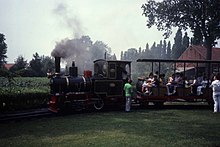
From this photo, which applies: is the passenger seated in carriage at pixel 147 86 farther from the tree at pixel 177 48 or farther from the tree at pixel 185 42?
the tree at pixel 185 42

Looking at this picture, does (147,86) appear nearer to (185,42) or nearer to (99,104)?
(99,104)

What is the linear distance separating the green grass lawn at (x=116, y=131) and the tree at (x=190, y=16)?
57.6 feet

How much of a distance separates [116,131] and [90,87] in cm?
566

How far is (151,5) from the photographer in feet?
99.6

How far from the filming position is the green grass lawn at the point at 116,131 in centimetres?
764

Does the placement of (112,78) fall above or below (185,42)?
below

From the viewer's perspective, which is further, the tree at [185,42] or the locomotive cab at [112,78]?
the tree at [185,42]

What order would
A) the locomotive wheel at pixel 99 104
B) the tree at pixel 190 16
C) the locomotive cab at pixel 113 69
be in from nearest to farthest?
the locomotive wheel at pixel 99 104 → the locomotive cab at pixel 113 69 → the tree at pixel 190 16

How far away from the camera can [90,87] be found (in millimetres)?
14430

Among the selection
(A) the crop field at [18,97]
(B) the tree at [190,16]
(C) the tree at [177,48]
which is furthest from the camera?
(C) the tree at [177,48]

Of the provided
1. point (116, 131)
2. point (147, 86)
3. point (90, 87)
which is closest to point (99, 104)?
point (90, 87)

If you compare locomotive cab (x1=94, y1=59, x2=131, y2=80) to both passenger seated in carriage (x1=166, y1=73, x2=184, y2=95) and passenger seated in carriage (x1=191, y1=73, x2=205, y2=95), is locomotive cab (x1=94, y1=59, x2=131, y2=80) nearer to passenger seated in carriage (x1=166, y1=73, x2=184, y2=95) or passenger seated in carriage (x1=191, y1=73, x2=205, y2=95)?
passenger seated in carriage (x1=166, y1=73, x2=184, y2=95)

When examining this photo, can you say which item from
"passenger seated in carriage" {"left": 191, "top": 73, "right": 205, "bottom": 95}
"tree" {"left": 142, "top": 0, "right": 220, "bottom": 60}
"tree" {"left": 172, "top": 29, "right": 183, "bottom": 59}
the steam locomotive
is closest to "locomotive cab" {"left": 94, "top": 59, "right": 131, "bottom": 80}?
the steam locomotive

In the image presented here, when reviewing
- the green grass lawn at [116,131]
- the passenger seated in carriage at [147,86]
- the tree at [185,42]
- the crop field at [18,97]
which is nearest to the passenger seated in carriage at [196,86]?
the passenger seated in carriage at [147,86]
